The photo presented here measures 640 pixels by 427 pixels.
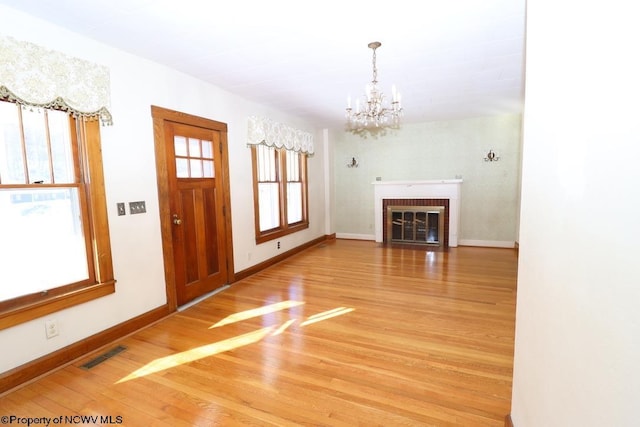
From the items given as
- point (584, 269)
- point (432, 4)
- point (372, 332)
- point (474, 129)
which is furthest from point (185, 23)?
point (474, 129)

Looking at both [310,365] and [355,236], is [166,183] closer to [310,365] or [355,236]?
[310,365]

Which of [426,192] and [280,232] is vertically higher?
[426,192]

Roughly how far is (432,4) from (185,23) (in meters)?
1.79

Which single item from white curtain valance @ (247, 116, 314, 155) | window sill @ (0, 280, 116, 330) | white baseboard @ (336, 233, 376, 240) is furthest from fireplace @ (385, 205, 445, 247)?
window sill @ (0, 280, 116, 330)

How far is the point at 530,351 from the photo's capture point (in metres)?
1.34

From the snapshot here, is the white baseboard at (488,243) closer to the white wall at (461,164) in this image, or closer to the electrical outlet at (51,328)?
the white wall at (461,164)

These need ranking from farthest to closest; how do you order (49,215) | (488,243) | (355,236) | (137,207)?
(355,236) < (488,243) < (137,207) < (49,215)

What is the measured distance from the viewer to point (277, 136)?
4918mm

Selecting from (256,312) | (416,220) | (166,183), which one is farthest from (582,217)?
(416,220)

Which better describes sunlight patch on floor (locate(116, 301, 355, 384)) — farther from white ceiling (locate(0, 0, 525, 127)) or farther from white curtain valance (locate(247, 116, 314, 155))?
white ceiling (locate(0, 0, 525, 127))

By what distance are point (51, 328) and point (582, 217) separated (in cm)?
319

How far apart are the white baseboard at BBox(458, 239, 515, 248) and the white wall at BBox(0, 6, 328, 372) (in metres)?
5.14

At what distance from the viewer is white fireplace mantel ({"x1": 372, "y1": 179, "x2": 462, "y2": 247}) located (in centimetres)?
591

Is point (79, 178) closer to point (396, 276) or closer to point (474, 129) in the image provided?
point (396, 276)
